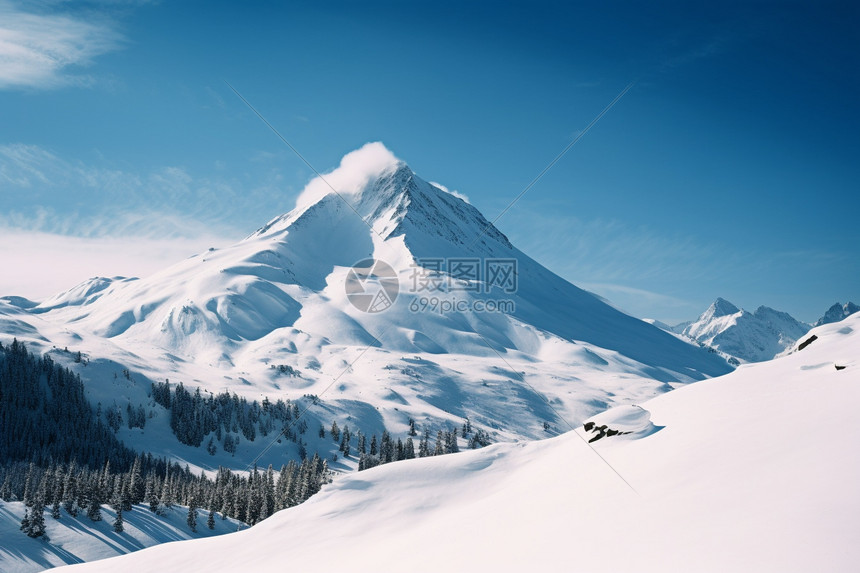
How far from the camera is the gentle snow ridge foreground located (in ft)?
49.9

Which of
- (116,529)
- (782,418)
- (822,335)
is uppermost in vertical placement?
(822,335)

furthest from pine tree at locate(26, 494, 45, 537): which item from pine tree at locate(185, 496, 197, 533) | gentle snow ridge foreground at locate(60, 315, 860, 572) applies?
gentle snow ridge foreground at locate(60, 315, 860, 572)

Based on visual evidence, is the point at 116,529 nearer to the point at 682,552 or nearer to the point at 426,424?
the point at 682,552

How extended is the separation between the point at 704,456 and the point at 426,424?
17429cm

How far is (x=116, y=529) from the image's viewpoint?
75250 mm

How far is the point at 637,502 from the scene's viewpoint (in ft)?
67.2

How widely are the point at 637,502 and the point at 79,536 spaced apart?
7850 cm

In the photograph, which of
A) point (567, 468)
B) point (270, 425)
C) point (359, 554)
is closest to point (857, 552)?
point (567, 468)

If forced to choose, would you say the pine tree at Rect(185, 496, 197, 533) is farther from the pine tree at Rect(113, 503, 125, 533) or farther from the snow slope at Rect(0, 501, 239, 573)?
the pine tree at Rect(113, 503, 125, 533)

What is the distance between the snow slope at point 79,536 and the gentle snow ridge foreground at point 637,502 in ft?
142

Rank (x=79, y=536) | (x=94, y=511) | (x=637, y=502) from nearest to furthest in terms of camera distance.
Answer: (x=637, y=502) → (x=79, y=536) → (x=94, y=511)

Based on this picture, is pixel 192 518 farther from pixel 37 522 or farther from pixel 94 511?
pixel 37 522

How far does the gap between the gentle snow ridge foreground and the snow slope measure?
43.3m

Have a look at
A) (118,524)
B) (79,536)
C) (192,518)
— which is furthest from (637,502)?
(192,518)
